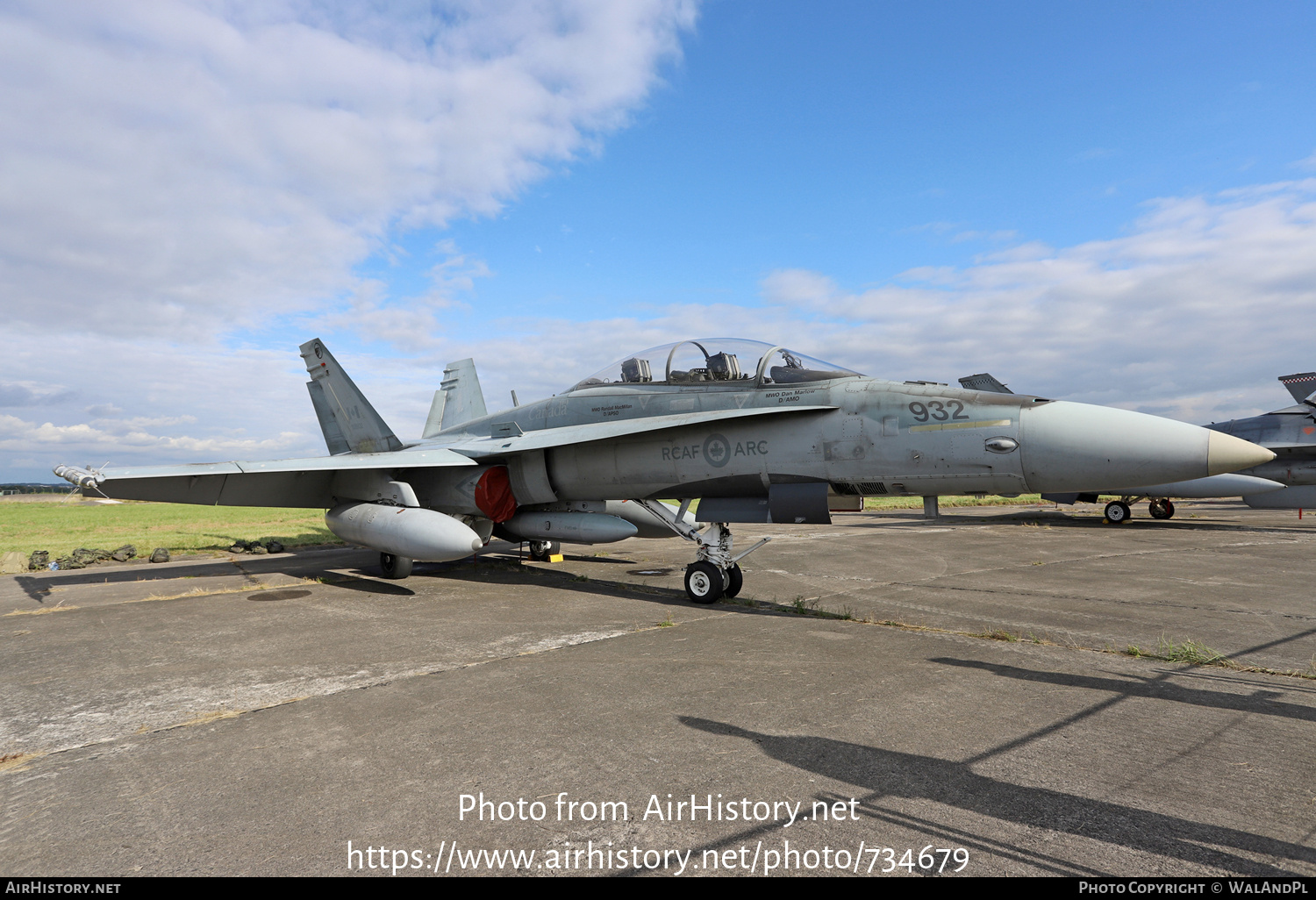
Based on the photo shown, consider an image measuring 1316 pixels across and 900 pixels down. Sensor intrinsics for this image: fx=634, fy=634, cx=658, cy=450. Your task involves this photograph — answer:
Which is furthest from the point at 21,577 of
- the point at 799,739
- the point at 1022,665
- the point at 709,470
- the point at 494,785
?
the point at 1022,665

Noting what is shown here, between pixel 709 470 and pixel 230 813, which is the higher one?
pixel 709 470

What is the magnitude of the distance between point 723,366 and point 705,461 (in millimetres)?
1190

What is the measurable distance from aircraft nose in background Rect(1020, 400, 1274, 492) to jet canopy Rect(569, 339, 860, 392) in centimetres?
204

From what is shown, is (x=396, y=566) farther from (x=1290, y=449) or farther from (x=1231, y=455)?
(x=1290, y=449)

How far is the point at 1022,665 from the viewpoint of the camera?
4.73 metres

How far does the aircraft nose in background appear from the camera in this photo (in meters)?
5.11

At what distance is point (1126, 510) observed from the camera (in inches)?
765

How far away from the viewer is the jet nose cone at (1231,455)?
16.5 feet

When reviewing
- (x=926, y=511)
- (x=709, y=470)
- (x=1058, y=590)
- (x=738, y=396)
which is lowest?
(x=1058, y=590)

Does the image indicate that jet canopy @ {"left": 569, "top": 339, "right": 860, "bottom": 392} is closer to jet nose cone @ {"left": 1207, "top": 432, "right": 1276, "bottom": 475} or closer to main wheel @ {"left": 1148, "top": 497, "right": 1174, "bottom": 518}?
jet nose cone @ {"left": 1207, "top": 432, "right": 1276, "bottom": 475}

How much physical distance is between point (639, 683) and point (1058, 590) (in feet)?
20.9

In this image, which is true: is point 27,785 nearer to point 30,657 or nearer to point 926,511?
point 30,657

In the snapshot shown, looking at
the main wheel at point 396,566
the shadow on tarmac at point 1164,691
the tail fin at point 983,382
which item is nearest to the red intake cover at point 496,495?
the main wheel at point 396,566

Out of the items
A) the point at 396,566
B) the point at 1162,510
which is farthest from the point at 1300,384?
the point at 396,566
